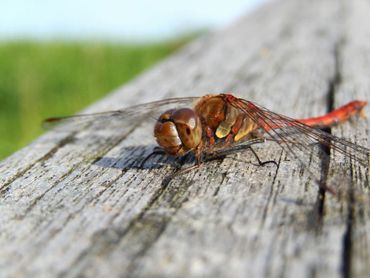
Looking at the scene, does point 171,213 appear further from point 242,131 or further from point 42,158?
point 242,131

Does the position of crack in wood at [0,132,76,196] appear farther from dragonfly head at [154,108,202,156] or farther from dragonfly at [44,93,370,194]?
dragonfly head at [154,108,202,156]

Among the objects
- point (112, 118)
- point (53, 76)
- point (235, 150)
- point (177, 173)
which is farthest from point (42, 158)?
point (53, 76)

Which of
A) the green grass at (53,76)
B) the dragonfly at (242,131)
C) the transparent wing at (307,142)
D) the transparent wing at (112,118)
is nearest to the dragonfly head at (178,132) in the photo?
the dragonfly at (242,131)

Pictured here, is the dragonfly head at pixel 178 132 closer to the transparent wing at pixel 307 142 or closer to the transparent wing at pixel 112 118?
the transparent wing at pixel 307 142

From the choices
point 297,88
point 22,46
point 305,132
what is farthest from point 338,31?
point 22,46

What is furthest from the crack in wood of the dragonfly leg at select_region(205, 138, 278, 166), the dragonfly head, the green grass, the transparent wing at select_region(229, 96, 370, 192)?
the green grass

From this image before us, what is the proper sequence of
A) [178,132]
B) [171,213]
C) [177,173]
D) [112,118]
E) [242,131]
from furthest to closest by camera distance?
[112,118]
[242,131]
[178,132]
[177,173]
[171,213]

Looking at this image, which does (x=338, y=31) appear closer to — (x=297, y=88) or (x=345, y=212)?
(x=297, y=88)
